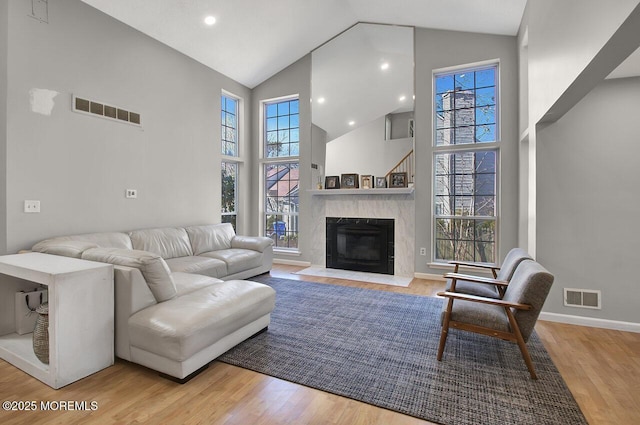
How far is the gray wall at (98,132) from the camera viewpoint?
9.68 ft

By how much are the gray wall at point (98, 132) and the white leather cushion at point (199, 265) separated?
874 mm

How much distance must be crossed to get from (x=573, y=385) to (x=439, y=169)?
3.36 meters

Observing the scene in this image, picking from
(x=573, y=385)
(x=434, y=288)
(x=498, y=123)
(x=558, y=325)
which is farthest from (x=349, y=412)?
(x=498, y=123)

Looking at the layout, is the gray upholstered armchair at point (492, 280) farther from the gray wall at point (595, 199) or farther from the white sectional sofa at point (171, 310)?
the white sectional sofa at point (171, 310)

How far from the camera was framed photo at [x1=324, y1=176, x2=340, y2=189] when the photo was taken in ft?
17.9

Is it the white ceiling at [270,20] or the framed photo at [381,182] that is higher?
the white ceiling at [270,20]

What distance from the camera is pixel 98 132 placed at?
3.61m

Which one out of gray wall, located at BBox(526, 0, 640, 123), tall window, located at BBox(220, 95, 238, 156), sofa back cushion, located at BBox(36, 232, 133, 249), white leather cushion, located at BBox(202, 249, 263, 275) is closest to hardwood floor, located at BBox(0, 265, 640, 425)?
sofa back cushion, located at BBox(36, 232, 133, 249)

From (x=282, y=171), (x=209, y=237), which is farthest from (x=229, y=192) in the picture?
(x=209, y=237)

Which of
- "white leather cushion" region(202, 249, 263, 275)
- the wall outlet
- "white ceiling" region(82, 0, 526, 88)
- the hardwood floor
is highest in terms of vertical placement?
"white ceiling" region(82, 0, 526, 88)

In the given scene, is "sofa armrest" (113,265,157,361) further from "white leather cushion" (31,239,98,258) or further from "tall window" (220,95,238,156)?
"tall window" (220,95,238,156)

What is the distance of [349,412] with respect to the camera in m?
1.77

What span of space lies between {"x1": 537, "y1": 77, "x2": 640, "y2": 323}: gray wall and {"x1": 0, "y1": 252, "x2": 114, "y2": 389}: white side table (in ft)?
13.0

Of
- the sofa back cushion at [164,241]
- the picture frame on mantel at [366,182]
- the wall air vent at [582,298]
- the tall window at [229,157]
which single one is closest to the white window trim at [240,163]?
the tall window at [229,157]
